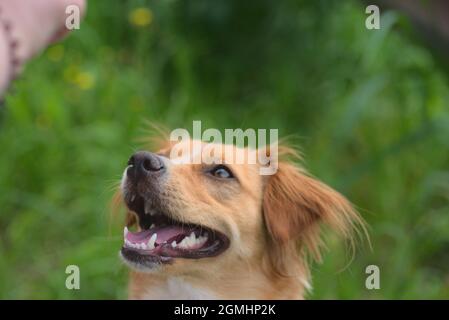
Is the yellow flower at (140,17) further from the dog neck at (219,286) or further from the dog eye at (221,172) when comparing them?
the dog eye at (221,172)

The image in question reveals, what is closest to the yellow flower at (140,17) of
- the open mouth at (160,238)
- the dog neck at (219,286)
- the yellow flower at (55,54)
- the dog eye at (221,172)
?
the yellow flower at (55,54)

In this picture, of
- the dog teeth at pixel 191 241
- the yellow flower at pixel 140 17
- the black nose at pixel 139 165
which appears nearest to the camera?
the black nose at pixel 139 165

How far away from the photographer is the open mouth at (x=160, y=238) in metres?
2.18

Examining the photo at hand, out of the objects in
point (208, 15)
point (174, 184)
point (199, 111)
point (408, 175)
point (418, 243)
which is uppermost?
point (208, 15)

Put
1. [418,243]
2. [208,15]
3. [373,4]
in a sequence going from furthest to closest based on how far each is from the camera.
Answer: [208,15]
[418,243]
[373,4]

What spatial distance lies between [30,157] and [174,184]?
1959mm

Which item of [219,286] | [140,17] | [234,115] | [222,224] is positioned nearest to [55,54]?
[140,17]

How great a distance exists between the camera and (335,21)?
445 cm

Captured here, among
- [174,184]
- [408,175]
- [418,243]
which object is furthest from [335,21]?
[174,184]

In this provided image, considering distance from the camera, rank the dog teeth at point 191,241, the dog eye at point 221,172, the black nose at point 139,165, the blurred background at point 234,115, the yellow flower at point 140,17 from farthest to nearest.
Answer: the yellow flower at point 140,17 → the blurred background at point 234,115 → the dog eye at point 221,172 → the dog teeth at point 191,241 → the black nose at point 139,165

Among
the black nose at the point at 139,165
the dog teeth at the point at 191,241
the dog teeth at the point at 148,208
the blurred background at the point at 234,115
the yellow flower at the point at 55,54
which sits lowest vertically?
the dog teeth at the point at 191,241

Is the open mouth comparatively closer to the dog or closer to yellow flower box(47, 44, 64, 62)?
the dog

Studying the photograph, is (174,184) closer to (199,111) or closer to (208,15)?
(199,111)

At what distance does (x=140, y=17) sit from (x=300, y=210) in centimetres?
215
